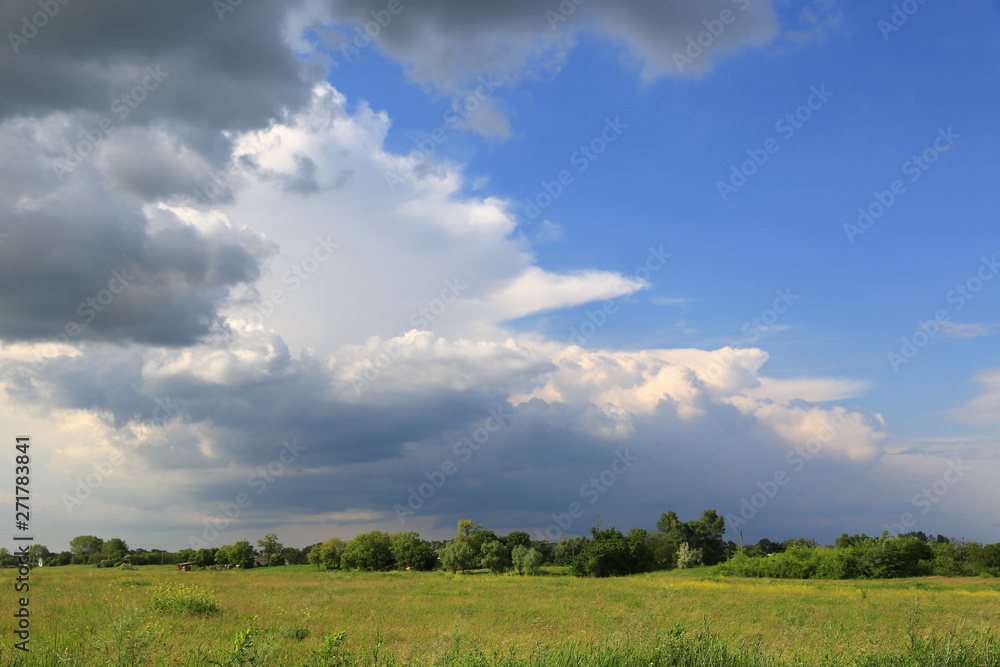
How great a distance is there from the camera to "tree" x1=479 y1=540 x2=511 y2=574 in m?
78.4

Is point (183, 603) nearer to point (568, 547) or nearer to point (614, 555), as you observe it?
point (614, 555)

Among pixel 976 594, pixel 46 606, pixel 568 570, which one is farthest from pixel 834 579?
pixel 46 606

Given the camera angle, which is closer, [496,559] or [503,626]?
[503,626]

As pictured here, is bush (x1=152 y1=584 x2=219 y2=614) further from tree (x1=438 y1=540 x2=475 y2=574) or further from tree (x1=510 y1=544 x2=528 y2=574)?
tree (x1=438 y1=540 x2=475 y2=574)

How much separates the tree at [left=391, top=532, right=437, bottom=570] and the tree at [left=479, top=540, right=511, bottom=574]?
46.7ft

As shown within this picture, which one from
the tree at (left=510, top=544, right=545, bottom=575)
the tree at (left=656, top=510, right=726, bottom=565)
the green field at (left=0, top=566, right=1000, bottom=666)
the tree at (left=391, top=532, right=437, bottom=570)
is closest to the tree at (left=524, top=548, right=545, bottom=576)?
→ the tree at (left=510, top=544, right=545, bottom=575)

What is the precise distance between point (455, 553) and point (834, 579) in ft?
155

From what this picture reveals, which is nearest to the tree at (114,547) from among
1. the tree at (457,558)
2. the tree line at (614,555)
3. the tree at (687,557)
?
the tree line at (614,555)

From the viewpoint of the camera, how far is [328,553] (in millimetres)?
101500

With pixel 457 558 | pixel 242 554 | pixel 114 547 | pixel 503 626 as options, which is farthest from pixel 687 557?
pixel 114 547

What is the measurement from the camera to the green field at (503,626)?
33.0 ft

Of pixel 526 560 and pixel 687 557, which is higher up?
pixel 526 560

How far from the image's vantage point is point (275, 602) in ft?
96.5

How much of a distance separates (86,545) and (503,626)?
401 ft
